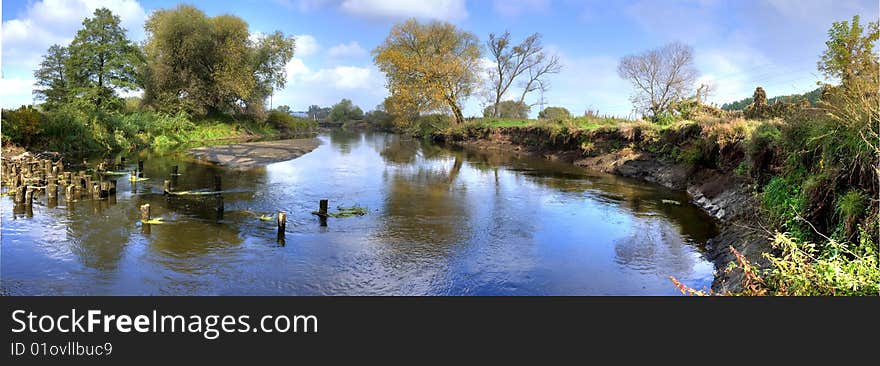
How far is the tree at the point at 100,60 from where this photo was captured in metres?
36.1

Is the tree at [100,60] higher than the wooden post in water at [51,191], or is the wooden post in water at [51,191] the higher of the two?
the tree at [100,60]

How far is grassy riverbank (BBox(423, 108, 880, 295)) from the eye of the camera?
18.4 feet

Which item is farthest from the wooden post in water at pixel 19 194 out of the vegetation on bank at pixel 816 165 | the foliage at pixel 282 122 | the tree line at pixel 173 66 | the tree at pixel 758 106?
the foliage at pixel 282 122

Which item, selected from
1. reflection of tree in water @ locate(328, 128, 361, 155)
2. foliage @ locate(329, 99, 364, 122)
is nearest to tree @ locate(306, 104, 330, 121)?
foliage @ locate(329, 99, 364, 122)

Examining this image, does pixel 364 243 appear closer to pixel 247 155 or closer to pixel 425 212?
pixel 425 212

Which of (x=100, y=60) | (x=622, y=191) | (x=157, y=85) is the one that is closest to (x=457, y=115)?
(x=157, y=85)

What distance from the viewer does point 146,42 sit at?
50.1 metres

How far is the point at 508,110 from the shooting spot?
56875 mm

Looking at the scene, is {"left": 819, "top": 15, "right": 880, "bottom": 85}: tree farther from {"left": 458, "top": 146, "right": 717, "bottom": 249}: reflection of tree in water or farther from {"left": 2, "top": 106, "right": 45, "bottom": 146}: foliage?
{"left": 2, "top": 106, "right": 45, "bottom": 146}: foliage

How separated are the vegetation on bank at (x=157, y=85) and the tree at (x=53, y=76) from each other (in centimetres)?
7

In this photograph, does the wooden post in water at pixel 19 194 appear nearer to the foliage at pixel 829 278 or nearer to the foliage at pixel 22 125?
the foliage at pixel 22 125

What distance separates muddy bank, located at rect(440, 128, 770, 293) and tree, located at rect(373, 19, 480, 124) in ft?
25.6

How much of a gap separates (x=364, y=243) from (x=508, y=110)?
4795cm

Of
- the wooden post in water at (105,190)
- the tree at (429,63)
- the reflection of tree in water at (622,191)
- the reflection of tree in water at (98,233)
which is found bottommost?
the reflection of tree in water at (98,233)
